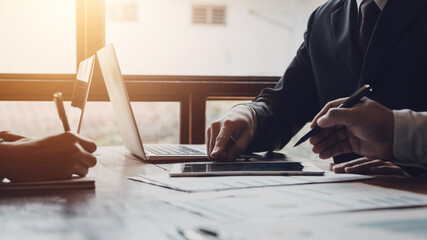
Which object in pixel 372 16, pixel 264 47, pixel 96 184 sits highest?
pixel 372 16

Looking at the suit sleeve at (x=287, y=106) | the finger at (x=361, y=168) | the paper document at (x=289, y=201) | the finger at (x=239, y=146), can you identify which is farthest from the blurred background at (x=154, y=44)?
the paper document at (x=289, y=201)

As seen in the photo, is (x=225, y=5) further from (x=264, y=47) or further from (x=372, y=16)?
(x=372, y=16)

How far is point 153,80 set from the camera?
2521mm

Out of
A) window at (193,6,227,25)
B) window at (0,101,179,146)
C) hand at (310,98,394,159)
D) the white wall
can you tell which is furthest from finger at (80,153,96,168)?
window at (193,6,227,25)

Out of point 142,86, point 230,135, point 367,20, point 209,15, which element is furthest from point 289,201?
point 209,15

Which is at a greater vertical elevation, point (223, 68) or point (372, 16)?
point (372, 16)

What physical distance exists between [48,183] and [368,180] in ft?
2.08

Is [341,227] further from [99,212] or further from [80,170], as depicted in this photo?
[80,170]

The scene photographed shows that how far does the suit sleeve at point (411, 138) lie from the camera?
107 cm

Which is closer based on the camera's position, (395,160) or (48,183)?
(48,183)

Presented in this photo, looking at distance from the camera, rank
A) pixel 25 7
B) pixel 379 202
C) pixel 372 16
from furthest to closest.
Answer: pixel 25 7, pixel 372 16, pixel 379 202

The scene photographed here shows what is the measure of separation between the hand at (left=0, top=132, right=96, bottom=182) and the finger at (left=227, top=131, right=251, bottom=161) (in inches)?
18.6

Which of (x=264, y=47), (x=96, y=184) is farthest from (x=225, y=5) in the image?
(x=96, y=184)

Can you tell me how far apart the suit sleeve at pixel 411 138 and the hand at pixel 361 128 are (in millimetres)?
15
